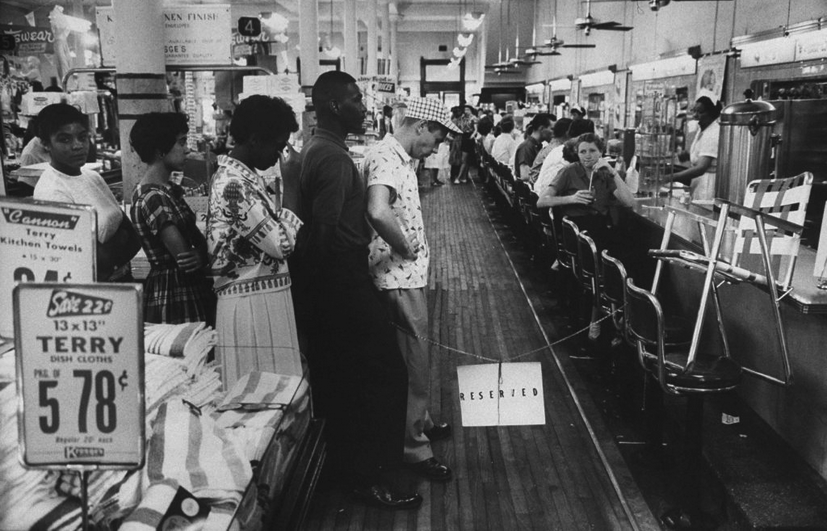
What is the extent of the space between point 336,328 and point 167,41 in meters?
2.61

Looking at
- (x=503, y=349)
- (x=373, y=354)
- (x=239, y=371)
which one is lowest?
(x=503, y=349)

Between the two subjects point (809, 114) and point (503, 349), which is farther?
point (809, 114)

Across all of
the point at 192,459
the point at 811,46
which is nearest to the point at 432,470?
the point at 192,459

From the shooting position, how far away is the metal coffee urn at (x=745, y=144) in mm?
4703

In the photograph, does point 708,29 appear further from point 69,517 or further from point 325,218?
point 69,517

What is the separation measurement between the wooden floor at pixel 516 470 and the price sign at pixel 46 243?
207 centimetres

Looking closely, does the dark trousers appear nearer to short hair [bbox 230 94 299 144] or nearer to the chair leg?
short hair [bbox 230 94 299 144]

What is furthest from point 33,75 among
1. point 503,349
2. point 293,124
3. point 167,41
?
point 293,124

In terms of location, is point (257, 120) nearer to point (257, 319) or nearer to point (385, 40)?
point (257, 319)

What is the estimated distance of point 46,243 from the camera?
4.57 ft

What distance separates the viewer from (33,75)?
1551 centimetres

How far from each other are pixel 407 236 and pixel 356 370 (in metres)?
0.61

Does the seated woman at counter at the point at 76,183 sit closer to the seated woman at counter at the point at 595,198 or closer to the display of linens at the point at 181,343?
the display of linens at the point at 181,343

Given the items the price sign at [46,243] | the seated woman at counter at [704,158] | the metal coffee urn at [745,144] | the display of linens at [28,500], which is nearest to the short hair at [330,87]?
the price sign at [46,243]
